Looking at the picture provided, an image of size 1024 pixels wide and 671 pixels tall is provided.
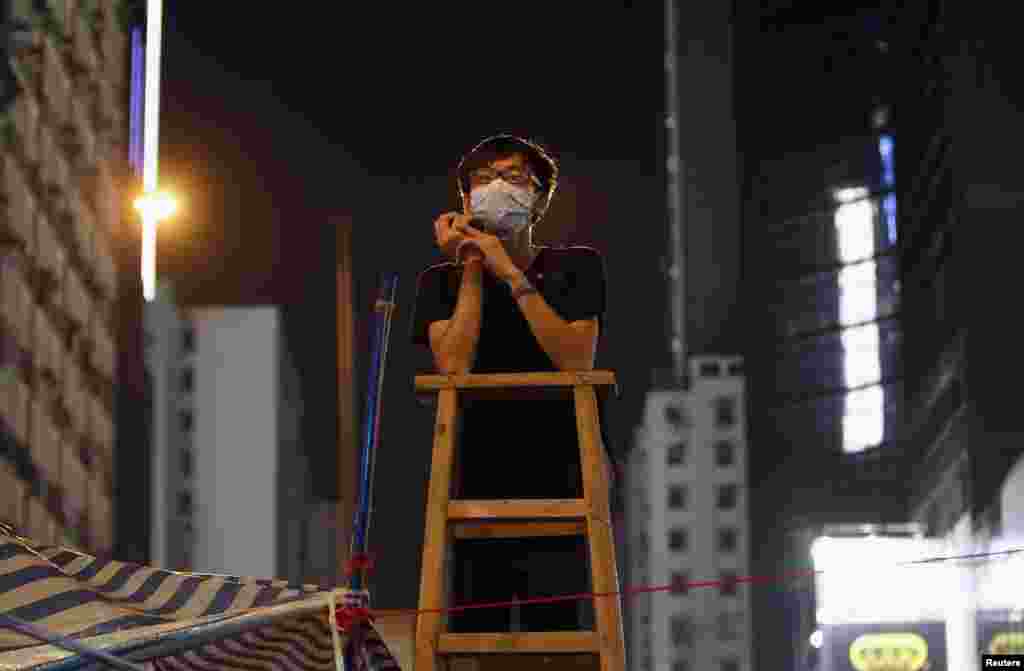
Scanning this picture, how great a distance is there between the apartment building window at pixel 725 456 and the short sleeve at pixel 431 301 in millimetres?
89326

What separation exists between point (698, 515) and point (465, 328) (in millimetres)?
89643

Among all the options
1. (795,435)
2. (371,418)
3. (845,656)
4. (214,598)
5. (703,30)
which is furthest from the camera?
(703,30)

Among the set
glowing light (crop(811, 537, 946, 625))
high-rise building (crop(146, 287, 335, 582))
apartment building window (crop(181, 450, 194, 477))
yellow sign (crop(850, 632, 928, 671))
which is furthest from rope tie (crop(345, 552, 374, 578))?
apartment building window (crop(181, 450, 194, 477))

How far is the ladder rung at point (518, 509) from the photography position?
13.8ft

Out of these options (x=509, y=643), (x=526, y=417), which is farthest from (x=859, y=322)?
(x=509, y=643)

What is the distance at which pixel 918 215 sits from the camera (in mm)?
59281

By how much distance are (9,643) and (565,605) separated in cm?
159

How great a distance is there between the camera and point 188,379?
87.8 metres

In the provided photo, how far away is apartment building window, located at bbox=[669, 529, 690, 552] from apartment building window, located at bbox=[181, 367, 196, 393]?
A: 81.6 ft

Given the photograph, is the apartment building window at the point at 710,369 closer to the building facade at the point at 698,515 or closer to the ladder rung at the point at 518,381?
the building facade at the point at 698,515

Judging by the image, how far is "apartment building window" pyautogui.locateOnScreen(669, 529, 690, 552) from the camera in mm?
92438

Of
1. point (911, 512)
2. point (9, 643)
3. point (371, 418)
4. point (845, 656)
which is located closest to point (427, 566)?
point (371, 418)

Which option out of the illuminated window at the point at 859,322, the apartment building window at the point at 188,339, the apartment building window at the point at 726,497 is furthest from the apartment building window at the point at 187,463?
the illuminated window at the point at 859,322

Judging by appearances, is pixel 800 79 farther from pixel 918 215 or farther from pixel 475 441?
pixel 475 441
